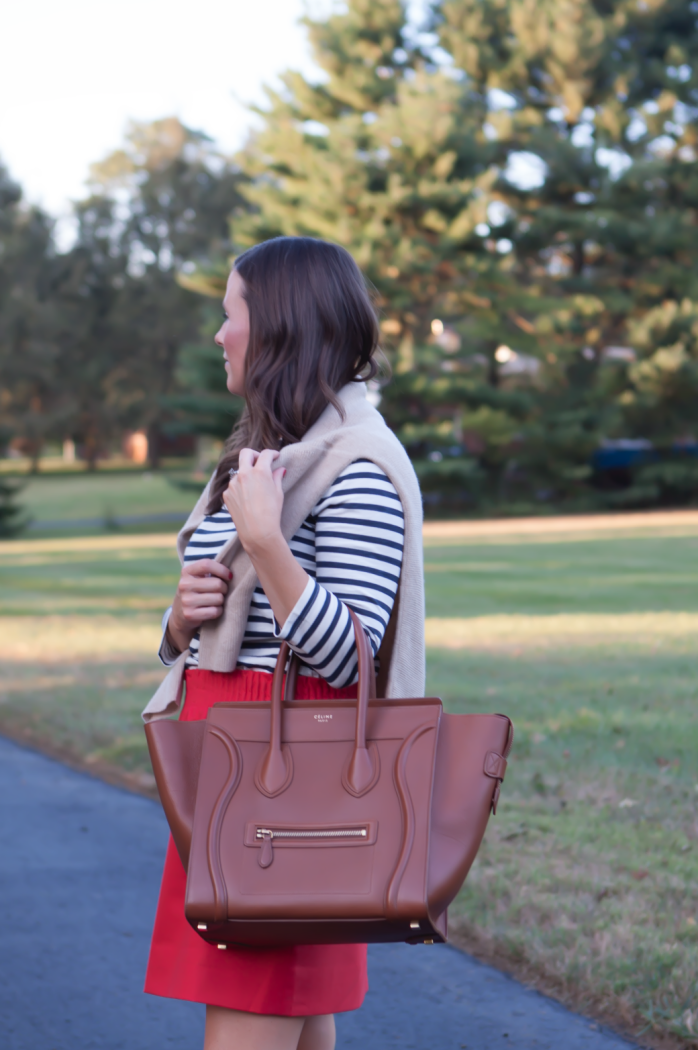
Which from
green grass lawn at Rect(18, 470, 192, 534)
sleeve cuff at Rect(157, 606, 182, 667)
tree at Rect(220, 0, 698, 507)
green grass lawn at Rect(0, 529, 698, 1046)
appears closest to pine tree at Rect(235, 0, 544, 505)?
tree at Rect(220, 0, 698, 507)

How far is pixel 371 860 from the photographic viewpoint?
1.68m

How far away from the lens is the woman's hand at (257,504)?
1842 millimetres

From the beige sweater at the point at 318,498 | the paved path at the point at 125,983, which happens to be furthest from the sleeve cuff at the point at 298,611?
the paved path at the point at 125,983

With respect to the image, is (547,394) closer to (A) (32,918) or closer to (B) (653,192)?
(B) (653,192)

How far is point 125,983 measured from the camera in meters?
3.64

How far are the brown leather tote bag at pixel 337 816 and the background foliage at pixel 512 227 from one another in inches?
1235

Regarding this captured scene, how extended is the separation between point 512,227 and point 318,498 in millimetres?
35627

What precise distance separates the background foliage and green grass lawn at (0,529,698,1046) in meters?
18.8

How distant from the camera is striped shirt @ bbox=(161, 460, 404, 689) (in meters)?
1.85

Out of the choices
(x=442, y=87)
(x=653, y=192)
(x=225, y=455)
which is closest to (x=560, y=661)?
(x=225, y=455)

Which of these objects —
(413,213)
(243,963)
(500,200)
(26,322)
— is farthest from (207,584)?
(26,322)

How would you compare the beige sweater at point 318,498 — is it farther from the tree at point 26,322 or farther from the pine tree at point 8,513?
the tree at point 26,322

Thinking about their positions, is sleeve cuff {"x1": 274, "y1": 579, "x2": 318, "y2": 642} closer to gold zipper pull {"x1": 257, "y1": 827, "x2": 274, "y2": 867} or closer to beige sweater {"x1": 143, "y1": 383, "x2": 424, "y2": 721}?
beige sweater {"x1": 143, "y1": 383, "x2": 424, "y2": 721}

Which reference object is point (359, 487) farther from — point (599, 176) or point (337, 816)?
point (599, 176)
